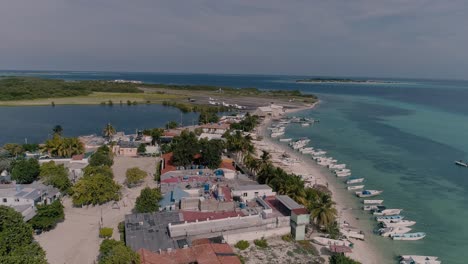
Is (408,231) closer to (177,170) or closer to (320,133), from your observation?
(177,170)

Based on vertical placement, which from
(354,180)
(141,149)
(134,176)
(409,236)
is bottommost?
(409,236)

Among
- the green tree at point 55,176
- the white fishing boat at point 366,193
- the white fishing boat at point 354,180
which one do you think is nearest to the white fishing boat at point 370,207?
the white fishing boat at point 366,193

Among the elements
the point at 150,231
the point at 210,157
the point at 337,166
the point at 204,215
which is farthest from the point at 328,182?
the point at 150,231

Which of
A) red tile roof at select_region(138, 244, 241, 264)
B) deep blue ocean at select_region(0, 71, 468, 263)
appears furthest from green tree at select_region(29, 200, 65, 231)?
deep blue ocean at select_region(0, 71, 468, 263)

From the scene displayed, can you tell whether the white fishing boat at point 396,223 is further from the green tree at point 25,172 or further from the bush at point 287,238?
the green tree at point 25,172

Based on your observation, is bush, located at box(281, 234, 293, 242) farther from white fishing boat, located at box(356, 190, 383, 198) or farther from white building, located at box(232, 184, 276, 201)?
white fishing boat, located at box(356, 190, 383, 198)

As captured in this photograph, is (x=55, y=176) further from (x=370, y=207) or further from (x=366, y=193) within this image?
(x=366, y=193)
